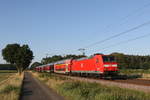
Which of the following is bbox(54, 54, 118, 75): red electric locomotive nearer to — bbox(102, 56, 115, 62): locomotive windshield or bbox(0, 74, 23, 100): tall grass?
bbox(102, 56, 115, 62): locomotive windshield

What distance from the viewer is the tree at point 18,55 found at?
245 feet

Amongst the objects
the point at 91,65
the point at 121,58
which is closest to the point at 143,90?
the point at 91,65

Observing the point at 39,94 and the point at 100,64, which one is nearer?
the point at 39,94

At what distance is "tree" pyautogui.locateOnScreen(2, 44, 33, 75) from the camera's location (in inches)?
2940

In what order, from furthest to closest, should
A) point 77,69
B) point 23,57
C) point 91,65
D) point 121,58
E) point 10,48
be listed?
1. point 121,58
2. point 10,48
3. point 23,57
4. point 77,69
5. point 91,65

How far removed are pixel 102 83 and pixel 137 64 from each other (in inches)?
3795

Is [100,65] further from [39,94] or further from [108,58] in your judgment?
[39,94]

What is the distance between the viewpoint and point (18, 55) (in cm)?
7512

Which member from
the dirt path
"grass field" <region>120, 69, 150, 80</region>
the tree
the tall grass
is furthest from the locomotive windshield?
the tree

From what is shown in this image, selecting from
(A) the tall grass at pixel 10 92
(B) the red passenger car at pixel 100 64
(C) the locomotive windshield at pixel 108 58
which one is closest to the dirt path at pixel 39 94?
(A) the tall grass at pixel 10 92

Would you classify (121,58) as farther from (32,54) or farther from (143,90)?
(143,90)

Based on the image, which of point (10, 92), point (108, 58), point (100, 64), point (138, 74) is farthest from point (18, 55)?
point (10, 92)

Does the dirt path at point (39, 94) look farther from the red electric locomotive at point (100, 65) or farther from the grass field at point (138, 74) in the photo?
the grass field at point (138, 74)

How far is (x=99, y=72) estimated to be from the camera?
32.1m
